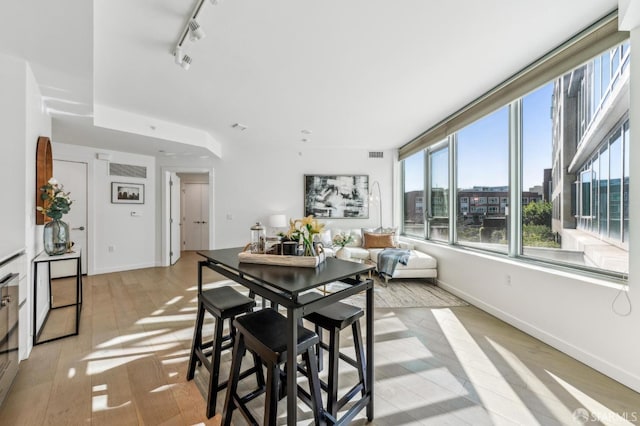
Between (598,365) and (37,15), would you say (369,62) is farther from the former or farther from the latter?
(598,365)

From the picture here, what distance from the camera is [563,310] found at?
2102 millimetres

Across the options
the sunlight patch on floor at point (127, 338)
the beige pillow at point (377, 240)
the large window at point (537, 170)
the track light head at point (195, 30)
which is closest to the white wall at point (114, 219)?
the sunlight patch on floor at point (127, 338)

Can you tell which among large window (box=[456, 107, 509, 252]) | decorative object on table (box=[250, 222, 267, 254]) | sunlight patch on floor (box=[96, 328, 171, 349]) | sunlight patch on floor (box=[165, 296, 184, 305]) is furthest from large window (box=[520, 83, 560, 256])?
sunlight patch on floor (box=[165, 296, 184, 305])

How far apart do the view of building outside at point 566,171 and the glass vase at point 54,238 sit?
4.65m

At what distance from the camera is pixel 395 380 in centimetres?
175

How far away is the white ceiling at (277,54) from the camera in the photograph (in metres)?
1.73

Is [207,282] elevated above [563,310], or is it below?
below

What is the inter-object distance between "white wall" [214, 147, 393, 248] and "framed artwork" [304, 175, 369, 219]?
12 cm

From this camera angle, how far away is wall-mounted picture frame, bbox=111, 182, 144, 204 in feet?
15.3

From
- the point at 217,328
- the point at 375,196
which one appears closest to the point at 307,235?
the point at 217,328

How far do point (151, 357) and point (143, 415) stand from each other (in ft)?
2.14

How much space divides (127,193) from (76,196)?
697mm

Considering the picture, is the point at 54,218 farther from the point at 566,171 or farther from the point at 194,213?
the point at 194,213

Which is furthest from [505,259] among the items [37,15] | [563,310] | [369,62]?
[37,15]
